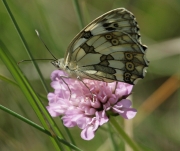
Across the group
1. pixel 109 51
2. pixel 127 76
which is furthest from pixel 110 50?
pixel 127 76

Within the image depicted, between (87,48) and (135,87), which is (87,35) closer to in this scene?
(87,48)

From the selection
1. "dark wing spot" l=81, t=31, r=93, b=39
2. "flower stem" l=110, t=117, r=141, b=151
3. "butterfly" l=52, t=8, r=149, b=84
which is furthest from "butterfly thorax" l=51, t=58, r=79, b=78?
"flower stem" l=110, t=117, r=141, b=151

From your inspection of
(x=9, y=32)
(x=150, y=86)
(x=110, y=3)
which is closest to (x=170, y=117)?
(x=150, y=86)

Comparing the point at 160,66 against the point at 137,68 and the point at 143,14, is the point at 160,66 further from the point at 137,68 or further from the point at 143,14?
the point at 137,68

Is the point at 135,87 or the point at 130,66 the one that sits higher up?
the point at 130,66

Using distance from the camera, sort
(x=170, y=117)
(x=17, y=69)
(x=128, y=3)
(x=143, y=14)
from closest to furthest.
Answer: (x=17, y=69), (x=170, y=117), (x=128, y=3), (x=143, y=14)

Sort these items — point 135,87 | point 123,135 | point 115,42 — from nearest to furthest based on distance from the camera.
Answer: point 123,135 < point 115,42 < point 135,87

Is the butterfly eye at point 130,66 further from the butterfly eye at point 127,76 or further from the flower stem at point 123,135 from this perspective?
the flower stem at point 123,135

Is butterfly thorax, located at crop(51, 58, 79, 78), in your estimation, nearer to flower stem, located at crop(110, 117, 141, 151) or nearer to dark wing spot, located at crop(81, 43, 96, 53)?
dark wing spot, located at crop(81, 43, 96, 53)
